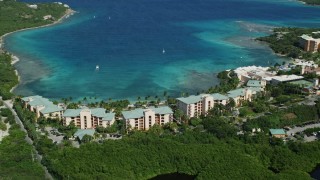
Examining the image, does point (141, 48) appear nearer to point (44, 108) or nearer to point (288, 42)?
point (288, 42)

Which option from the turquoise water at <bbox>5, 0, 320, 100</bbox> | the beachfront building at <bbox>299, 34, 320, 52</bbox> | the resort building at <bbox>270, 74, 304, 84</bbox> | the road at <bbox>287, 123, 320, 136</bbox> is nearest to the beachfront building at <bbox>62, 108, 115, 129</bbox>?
the turquoise water at <bbox>5, 0, 320, 100</bbox>

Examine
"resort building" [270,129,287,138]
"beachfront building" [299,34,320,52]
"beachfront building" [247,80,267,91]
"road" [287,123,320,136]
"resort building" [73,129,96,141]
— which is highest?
"beachfront building" [299,34,320,52]

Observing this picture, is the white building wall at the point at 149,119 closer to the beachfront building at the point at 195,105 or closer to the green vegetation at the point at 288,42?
the beachfront building at the point at 195,105

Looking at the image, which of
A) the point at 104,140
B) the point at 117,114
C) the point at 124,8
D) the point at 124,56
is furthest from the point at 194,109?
the point at 124,8

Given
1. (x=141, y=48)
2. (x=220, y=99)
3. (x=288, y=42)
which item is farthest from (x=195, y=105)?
(x=288, y=42)

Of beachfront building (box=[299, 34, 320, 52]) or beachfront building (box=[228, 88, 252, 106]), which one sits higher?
beachfront building (box=[299, 34, 320, 52])

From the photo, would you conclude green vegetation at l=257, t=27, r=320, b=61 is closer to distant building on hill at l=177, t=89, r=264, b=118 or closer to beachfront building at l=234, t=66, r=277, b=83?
beachfront building at l=234, t=66, r=277, b=83

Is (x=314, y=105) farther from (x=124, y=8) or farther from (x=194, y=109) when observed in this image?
(x=124, y=8)
